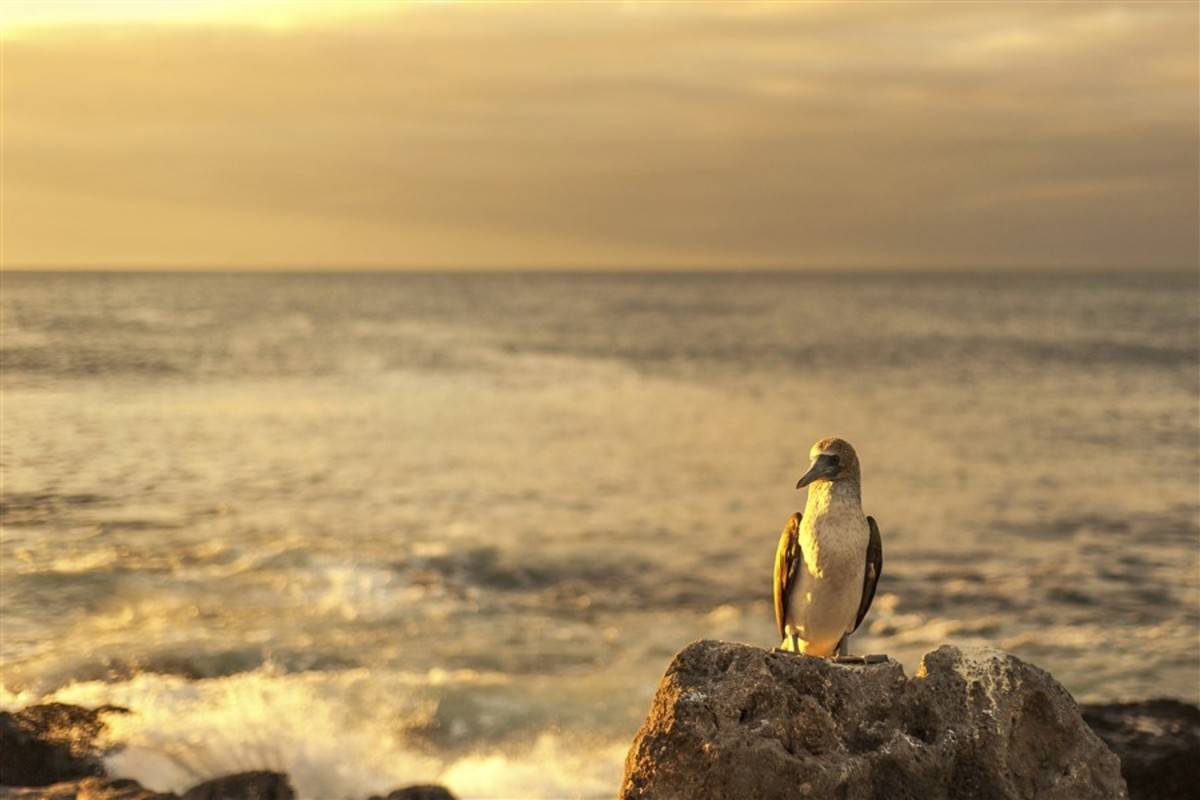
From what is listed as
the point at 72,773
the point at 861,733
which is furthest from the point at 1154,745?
the point at 72,773

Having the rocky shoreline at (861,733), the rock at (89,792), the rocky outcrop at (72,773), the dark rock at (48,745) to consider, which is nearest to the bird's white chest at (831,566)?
the rocky shoreline at (861,733)

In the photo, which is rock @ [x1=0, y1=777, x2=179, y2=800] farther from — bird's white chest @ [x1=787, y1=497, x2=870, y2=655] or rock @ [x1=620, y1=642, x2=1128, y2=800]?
bird's white chest @ [x1=787, y1=497, x2=870, y2=655]

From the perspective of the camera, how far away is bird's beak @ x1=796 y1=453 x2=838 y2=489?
724cm

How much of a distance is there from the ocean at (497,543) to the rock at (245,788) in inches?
64.2

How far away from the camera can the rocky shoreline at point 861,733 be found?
5.94 m

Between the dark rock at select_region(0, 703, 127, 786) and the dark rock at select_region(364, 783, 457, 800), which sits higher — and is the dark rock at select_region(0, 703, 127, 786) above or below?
above

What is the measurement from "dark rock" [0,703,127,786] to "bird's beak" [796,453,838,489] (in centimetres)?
557

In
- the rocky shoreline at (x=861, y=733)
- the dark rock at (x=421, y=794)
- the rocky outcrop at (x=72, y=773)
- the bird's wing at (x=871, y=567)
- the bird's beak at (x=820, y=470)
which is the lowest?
the dark rock at (x=421, y=794)

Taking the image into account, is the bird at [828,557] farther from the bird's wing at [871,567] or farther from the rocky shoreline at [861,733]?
the rocky shoreline at [861,733]

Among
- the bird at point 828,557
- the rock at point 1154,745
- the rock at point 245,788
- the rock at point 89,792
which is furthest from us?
the rock at point 1154,745

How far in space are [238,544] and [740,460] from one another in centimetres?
1377

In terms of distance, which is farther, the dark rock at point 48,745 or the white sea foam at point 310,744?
the white sea foam at point 310,744

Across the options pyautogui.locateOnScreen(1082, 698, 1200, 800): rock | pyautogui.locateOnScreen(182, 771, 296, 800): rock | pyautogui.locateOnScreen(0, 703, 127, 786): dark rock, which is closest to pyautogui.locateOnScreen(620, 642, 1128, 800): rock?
pyautogui.locateOnScreen(1082, 698, 1200, 800): rock

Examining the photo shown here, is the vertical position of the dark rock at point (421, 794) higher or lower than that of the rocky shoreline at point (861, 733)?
lower
